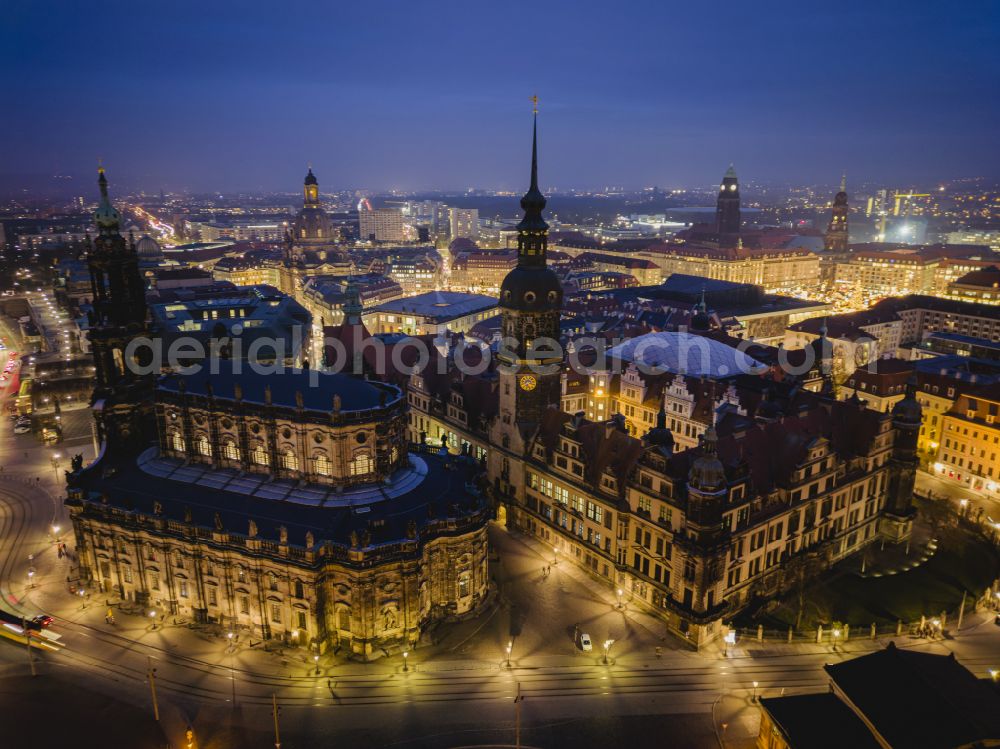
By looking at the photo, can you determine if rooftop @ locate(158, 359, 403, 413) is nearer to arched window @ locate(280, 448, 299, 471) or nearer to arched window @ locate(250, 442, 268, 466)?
arched window @ locate(250, 442, 268, 466)

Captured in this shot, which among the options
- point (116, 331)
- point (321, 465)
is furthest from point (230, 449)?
point (116, 331)

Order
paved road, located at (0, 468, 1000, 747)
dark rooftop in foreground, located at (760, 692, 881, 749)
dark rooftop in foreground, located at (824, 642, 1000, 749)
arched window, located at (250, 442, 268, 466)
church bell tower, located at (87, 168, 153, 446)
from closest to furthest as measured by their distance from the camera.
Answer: dark rooftop in foreground, located at (824, 642, 1000, 749)
dark rooftop in foreground, located at (760, 692, 881, 749)
paved road, located at (0, 468, 1000, 747)
arched window, located at (250, 442, 268, 466)
church bell tower, located at (87, 168, 153, 446)

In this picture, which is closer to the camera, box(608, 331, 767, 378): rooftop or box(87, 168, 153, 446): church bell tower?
box(87, 168, 153, 446): church bell tower

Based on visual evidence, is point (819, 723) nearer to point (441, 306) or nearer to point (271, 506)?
point (271, 506)

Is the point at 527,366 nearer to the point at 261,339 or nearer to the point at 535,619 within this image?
the point at 535,619

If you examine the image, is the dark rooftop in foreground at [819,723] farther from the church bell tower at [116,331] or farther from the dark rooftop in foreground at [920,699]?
the church bell tower at [116,331]

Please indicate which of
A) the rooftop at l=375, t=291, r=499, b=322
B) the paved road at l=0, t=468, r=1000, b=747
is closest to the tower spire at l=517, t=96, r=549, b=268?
the paved road at l=0, t=468, r=1000, b=747

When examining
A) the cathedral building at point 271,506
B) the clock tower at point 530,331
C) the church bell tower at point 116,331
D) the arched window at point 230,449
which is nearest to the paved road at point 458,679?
the cathedral building at point 271,506

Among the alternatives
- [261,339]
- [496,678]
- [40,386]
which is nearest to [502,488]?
[496,678]

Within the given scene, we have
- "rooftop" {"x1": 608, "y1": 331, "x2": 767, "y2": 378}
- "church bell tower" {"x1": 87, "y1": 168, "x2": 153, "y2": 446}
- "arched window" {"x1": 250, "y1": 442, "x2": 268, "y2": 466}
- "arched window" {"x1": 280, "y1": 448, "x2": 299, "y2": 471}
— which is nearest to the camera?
"arched window" {"x1": 280, "y1": 448, "x2": 299, "y2": 471}
